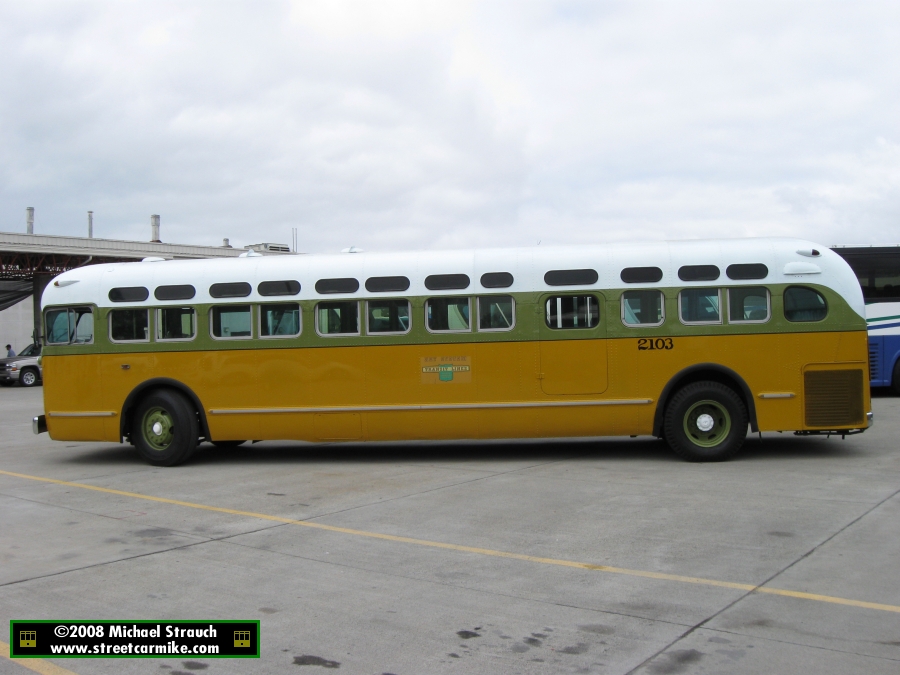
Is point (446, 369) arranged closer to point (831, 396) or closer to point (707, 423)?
point (707, 423)

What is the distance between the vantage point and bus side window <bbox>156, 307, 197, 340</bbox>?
38.5 feet

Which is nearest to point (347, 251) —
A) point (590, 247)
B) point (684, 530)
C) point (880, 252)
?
point (590, 247)

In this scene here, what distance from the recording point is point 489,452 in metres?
12.3

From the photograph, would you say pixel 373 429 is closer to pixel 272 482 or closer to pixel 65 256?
pixel 272 482

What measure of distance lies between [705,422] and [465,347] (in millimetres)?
3272

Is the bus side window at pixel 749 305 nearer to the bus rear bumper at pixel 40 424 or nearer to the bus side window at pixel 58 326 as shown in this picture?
the bus side window at pixel 58 326

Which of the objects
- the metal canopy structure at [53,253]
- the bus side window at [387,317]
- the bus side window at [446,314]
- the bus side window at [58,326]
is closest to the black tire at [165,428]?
the bus side window at [58,326]

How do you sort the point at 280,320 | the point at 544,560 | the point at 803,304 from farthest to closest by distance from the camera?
1. the point at 280,320
2. the point at 803,304
3. the point at 544,560

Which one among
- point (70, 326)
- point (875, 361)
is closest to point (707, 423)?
point (70, 326)

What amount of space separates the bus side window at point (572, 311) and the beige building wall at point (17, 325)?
1578 inches

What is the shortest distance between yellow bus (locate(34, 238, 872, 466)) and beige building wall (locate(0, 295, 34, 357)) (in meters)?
36.1

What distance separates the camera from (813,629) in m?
4.84

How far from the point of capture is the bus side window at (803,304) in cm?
1073

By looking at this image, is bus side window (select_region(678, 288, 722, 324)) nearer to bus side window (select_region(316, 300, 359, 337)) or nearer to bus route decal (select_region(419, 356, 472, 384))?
bus route decal (select_region(419, 356, 472, 384))
